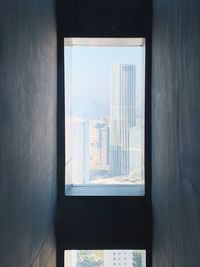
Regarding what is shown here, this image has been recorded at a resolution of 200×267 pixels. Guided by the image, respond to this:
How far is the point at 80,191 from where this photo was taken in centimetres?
328

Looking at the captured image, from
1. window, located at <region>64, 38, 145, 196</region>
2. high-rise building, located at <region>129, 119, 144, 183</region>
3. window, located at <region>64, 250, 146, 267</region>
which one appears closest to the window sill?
window, located at <region>64, 38, 145, 196</region>

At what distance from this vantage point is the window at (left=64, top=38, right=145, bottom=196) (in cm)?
320

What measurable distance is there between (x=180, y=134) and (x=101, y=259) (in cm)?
209

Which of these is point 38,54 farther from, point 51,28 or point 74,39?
point 74,39

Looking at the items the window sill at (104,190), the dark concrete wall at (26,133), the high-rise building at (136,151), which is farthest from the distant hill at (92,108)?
the window sill at (104,190)

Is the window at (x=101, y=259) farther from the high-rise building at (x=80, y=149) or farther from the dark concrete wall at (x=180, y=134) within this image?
the dark concrete wall at (x=180, y=134)

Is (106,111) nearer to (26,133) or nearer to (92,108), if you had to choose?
(92,108)

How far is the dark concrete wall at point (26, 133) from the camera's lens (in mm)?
1479

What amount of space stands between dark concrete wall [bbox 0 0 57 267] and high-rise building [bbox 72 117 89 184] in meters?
0.50

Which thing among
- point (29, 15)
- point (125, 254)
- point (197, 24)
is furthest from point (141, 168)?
point (197, 24)

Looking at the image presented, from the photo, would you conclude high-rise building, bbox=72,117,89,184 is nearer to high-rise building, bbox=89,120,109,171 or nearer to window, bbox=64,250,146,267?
high-rise building, bbox=89,120,109,171

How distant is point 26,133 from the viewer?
187 centimetres

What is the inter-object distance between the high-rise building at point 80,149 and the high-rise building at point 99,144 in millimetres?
65

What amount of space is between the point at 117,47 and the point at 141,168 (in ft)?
4.16
